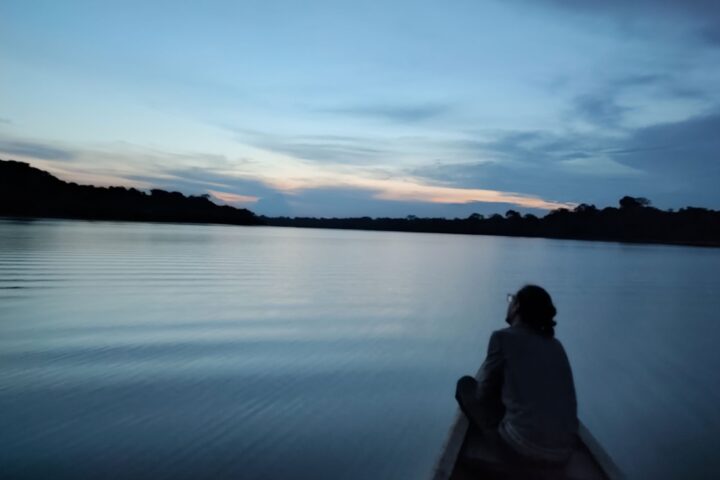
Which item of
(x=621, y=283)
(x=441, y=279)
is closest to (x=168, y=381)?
(x=441, y=279)

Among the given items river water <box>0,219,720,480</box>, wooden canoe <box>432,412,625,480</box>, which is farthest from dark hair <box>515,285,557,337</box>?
river water <box>0,219,720,480</box>

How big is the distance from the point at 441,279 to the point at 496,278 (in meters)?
3.04

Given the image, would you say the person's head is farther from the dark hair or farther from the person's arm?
the person's arm

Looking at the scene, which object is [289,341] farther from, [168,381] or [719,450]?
[719,450]

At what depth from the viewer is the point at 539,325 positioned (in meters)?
3.24

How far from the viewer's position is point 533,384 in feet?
9.93

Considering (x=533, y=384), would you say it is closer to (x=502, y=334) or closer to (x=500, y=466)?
(x=502, y=334)

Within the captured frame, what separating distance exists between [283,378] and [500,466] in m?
4.25

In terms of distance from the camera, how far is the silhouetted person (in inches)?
119

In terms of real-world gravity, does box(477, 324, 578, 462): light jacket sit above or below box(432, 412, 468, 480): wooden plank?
above

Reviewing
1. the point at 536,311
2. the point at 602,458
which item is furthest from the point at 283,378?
the point at 536,311

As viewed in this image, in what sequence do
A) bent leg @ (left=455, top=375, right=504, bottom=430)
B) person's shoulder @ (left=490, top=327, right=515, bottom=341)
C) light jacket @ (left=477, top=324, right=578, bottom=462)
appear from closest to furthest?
1. light jacket @ (left=477, top=324, right=578, bottom=462)
2. person's shoulder @ (left=490, top=327, right=515, bottom=341)
3. bent leg @ (left=455, top=375, right=504, bottom=430)

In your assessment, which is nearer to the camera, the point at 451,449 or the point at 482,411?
the point at 451,449

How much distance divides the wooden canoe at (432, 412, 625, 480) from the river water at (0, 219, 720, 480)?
1.14 m
